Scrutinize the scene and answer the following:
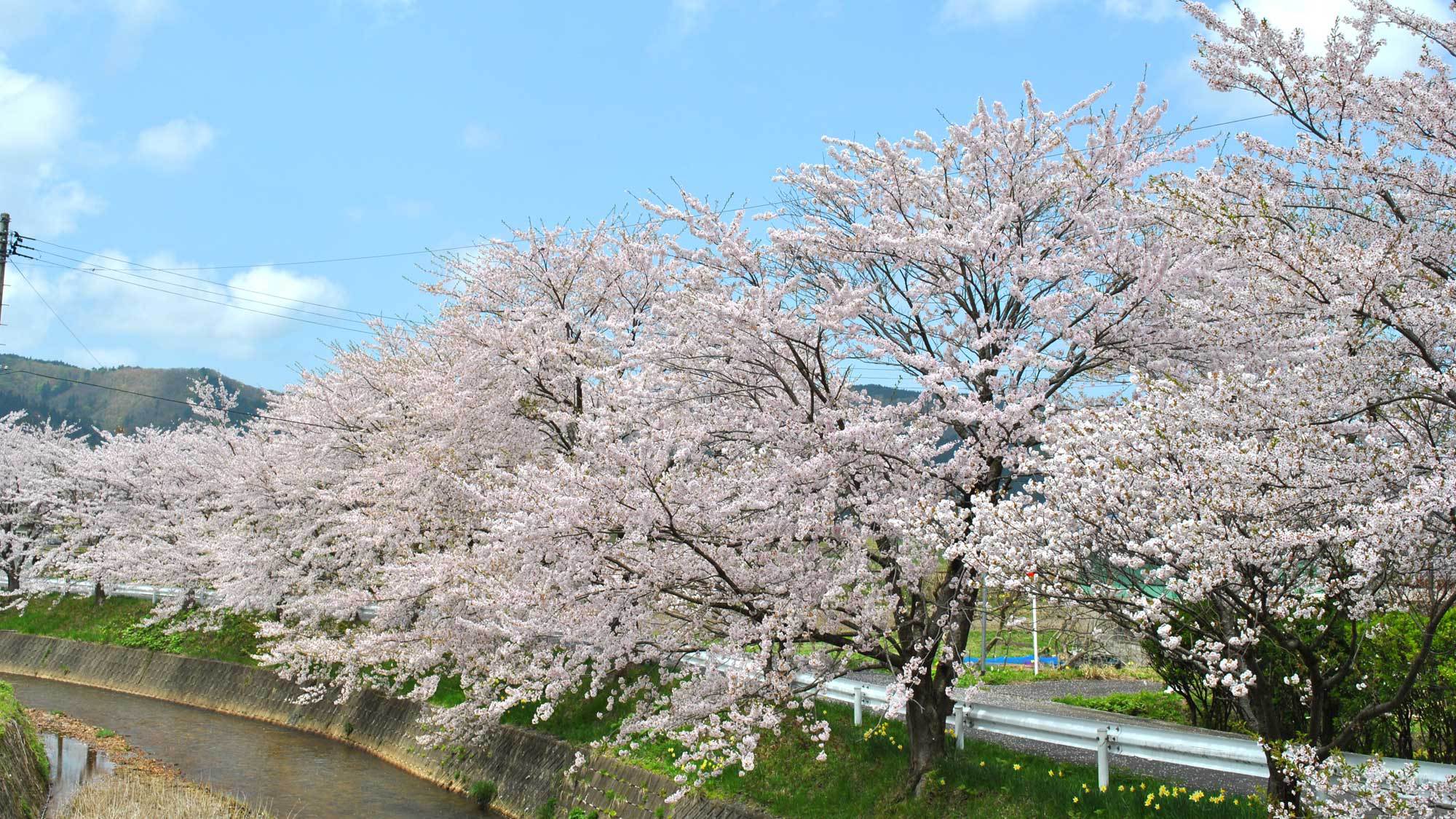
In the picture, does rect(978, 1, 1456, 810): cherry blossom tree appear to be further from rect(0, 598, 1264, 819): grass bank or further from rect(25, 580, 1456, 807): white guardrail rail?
rect(0, 598, 1264, 819): grass bank

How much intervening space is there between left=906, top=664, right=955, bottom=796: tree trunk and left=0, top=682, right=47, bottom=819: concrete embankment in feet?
37.4

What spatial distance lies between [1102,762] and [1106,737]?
26 centimetres

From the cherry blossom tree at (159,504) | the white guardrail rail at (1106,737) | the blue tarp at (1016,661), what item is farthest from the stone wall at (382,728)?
the blue tarp at (1016,661)

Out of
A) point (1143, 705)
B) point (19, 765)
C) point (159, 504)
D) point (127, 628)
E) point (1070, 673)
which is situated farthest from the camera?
point (159, 504)

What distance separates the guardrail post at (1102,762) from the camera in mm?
9906

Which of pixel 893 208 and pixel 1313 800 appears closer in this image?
pixel 1313 800

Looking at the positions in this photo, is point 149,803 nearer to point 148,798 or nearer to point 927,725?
point 148,798

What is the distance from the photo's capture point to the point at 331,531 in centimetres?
2250

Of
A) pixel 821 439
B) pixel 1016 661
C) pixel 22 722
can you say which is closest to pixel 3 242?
pixel 22 722

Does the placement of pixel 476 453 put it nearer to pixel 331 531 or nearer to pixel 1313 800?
pixel 331 531

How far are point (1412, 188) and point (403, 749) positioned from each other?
19.2m

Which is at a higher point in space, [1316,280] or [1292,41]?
[1292,41]

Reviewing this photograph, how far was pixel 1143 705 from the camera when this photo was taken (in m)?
16.6

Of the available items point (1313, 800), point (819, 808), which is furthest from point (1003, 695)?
point (1313, 800)
